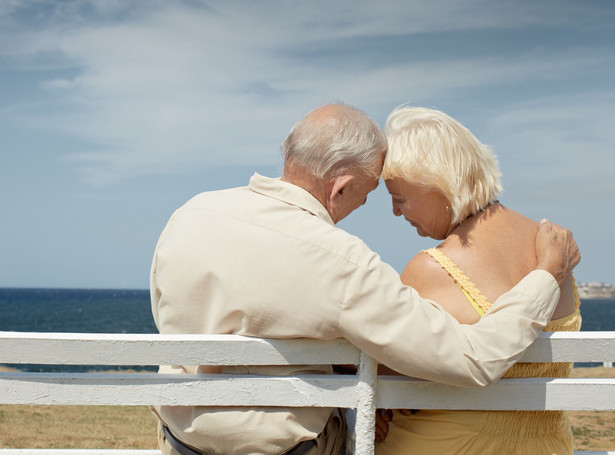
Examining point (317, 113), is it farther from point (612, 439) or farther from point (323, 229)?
point (612, 439)

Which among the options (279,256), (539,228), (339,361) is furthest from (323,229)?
(539,228)

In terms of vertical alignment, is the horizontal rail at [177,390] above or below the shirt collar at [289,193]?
below

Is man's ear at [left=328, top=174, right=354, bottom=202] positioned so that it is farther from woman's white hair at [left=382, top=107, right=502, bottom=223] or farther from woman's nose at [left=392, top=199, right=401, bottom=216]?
woman's nose at [left=392, top=199, right=401, bottom=216]

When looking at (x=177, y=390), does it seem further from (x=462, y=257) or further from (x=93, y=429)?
(x=93, y=429)

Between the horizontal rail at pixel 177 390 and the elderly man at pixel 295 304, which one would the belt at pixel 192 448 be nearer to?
the elderly man at pixel 295 304

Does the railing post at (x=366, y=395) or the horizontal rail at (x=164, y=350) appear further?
the railing post at (x=366, y=395)

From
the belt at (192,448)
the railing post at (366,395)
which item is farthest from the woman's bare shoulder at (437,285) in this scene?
the belt at (192,448)

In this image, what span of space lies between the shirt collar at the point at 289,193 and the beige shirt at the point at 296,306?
0.04 m

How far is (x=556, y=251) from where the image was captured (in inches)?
87.7

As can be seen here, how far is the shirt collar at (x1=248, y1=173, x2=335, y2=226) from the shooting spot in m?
2.17

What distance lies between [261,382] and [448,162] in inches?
43.5

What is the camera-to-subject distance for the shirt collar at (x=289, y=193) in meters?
2.17

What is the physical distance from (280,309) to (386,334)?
12.5 inches

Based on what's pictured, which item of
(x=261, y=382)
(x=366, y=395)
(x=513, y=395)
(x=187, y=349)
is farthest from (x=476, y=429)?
(x=187, y=349)
